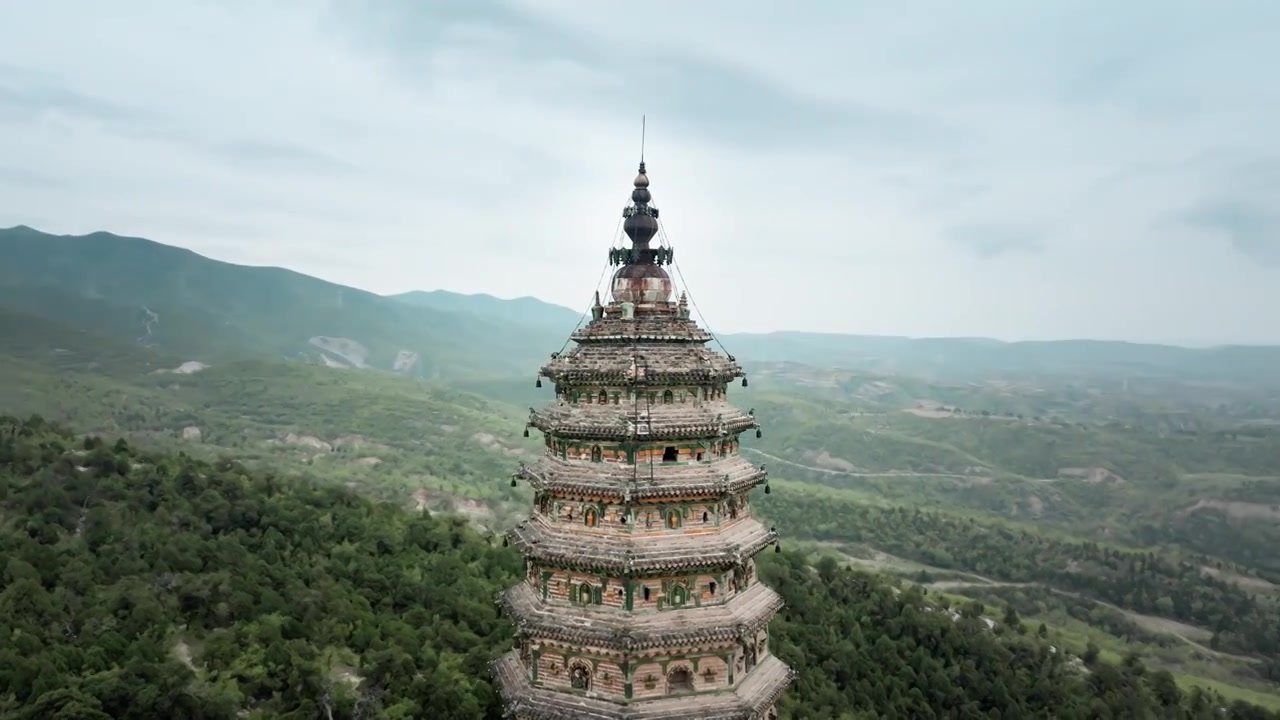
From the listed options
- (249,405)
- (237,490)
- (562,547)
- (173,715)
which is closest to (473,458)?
(249,405)

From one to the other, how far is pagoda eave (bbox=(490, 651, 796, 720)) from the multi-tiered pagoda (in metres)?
0.03

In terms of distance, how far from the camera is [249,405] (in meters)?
138

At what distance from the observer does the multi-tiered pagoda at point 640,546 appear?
53.4 feet

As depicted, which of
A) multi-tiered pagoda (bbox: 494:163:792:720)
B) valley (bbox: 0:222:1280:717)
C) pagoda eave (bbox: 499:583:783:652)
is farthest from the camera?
valley (bbox: 0:222:1280:717)

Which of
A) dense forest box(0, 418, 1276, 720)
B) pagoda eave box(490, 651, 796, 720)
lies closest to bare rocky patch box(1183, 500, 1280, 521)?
dense forest box(0, 418, 1276, 720)

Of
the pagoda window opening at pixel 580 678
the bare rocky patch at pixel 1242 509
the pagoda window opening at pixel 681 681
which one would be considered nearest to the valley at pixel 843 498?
the bare rocky patch at pixel 1242 509

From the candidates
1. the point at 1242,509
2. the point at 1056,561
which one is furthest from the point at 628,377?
the point at 1242,509

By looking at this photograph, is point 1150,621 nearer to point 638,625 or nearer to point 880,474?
point 880,474

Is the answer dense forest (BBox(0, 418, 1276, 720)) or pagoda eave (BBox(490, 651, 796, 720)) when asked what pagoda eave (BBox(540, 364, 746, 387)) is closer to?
pagoda eave (BBox(490, 651, 796, 720))

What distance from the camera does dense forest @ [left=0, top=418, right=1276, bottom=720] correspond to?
1145 inches

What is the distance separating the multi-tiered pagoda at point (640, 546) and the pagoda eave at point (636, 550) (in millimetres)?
28

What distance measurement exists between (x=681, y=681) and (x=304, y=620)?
2434 cm

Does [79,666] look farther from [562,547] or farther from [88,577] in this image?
[562,547]

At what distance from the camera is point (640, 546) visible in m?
16.4
